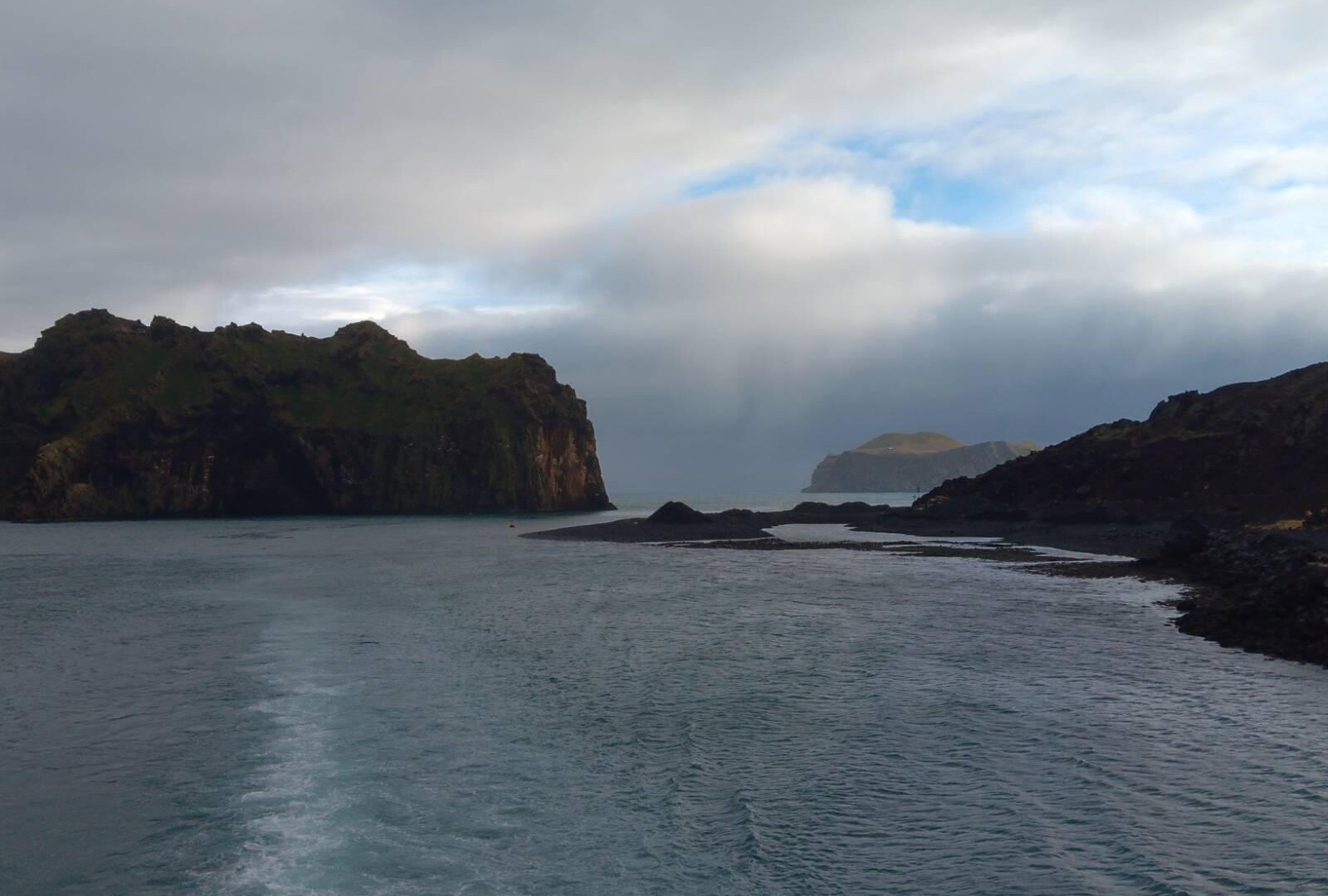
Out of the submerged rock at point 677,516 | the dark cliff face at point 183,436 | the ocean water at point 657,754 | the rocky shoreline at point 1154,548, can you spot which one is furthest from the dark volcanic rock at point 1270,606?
the dark cliff face at point 183,436

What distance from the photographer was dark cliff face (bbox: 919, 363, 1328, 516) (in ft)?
297

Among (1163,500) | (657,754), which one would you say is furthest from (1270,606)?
(1163,500)

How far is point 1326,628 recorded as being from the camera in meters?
28.0

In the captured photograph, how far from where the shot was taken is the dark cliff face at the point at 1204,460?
297 feet

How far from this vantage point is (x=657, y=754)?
1878 centimetres

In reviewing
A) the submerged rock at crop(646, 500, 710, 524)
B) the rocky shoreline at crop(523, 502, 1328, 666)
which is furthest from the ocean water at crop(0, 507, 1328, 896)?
the submerged rock at crop(646, 500, 710, 524)

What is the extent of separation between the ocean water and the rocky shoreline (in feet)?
7.28

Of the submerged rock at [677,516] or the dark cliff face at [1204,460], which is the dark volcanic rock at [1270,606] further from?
the submerged rock at [677,516]

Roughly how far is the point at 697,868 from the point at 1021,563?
55248mm

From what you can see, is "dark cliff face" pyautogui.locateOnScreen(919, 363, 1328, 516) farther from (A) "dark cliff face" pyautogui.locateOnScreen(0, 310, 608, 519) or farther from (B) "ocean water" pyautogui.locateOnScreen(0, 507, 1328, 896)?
(A) "dark cliff face" pyautogui.locateOnScreen(0, 310, 608, 519)

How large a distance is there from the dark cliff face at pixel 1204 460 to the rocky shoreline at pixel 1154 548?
18.8ft

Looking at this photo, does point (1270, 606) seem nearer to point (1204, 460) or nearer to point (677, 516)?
point (1204, 460)

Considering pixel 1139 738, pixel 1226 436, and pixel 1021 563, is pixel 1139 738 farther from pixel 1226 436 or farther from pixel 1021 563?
pixel 1226 436

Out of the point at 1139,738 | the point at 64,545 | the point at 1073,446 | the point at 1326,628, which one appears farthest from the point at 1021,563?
the point at 64,545
